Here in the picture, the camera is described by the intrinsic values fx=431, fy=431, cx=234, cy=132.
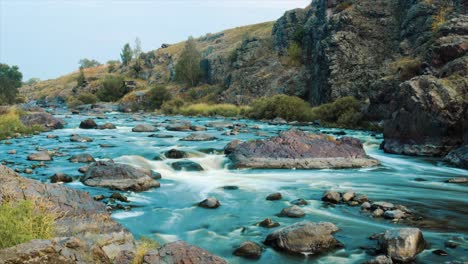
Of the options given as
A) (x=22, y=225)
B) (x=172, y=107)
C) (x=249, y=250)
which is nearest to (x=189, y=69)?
(x=172, y=107)

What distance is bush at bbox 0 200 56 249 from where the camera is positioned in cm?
611

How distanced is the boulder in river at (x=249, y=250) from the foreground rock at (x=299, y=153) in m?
9.81

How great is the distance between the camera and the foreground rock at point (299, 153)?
19.1m

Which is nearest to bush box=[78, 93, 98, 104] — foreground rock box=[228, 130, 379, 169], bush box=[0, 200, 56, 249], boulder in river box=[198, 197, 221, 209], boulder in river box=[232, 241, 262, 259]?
foreground rock box=[228, 130, 379, 169]

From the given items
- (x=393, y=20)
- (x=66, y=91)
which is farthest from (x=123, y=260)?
(x=66, y=91)

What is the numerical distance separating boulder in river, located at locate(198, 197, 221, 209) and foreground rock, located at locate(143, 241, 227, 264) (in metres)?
5.47

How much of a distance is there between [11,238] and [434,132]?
21.2 m

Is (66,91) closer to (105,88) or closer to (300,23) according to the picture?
(105,88)

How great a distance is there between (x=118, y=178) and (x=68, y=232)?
6971 millimetres

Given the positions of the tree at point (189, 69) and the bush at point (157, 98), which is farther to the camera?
the tree at point (189, 69)

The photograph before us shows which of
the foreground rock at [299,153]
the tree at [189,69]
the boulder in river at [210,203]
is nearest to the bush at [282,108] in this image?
the foreground rock at [299,153]

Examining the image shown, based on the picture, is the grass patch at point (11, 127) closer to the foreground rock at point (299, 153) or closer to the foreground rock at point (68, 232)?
the foreground rock at point (299, 153)

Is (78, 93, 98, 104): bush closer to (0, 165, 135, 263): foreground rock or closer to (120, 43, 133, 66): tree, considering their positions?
(120, 43, 133, 66): tree

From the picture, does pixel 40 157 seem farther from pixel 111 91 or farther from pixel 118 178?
pixel 111 91
